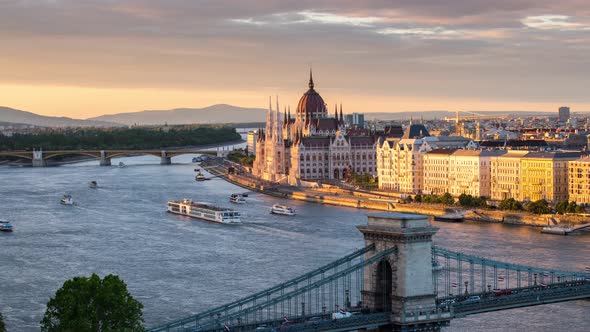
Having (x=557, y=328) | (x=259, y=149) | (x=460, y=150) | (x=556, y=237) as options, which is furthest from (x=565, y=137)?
(x=557, y=328)

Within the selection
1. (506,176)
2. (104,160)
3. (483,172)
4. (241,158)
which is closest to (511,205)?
(506,176)

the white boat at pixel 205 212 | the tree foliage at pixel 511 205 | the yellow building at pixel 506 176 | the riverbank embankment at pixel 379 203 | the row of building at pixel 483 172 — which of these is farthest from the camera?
the yellow building at pixel 506 176

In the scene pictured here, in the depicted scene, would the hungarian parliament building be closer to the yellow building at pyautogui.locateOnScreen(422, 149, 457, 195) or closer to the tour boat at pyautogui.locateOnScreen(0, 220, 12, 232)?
the yellow building at pyautogui.locateOnScreen(422, 149, 457, 195)

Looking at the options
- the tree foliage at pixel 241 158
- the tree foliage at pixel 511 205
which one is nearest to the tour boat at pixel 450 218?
the tree foliage at pixel 511 205

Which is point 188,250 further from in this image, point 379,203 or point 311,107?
point 311,107

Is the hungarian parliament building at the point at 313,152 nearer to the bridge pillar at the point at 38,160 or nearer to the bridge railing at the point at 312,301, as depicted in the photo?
the bridge pillar at the point at 38,160
